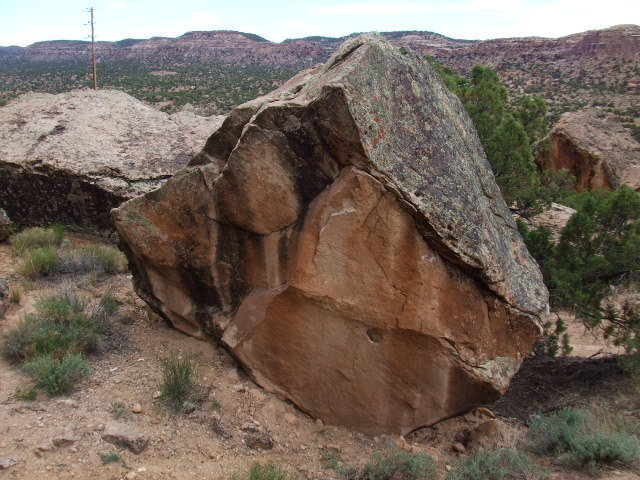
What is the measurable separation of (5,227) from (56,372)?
14.3 ft

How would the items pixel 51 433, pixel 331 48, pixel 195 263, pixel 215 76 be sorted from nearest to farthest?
pixel 51 433
pixel 195 263
pixel 215 76
pixel 331 48

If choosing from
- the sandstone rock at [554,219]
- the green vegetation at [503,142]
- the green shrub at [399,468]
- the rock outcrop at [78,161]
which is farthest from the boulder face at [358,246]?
the sandstone rock at [554,219]

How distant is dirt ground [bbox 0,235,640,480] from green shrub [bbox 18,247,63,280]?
0.86 ft

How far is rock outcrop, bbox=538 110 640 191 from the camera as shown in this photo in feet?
52.0

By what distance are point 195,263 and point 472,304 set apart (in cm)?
258

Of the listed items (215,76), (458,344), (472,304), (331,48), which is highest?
(331,48)

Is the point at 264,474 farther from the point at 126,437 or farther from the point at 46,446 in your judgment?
the point at 46,446

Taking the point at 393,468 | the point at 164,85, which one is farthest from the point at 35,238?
the point at 164,85

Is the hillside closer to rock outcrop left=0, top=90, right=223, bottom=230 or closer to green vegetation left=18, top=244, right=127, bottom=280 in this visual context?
rock outcrop left=0, top=90, right=223, bottom=230

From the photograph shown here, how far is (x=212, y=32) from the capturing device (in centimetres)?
10050

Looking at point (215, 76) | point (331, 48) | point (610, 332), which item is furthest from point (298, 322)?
point (331, 48)

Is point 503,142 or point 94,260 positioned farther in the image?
point 503,142

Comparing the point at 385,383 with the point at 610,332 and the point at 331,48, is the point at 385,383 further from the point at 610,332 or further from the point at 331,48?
the point at 331,48

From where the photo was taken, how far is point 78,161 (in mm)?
8062
